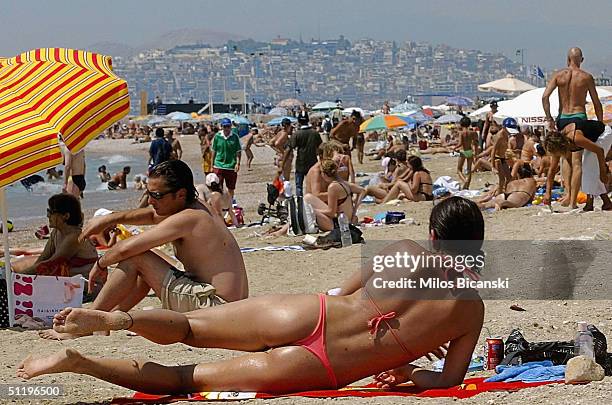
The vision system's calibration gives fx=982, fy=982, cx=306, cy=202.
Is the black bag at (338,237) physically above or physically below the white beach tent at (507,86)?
above

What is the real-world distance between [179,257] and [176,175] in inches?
16.7

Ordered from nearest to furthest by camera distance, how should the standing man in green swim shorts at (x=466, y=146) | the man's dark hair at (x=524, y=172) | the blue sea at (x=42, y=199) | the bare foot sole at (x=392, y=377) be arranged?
the bare foot sole at (x=392, y=377) < the man's dark hair at (x=524, y=172) < the standing man in green swim shorts at (x=466, y=146) < the blue sea at (x=42, y=199)

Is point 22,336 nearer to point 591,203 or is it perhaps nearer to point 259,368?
point 259,368

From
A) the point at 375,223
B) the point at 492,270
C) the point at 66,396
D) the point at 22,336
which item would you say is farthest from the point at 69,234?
the point at 375,223

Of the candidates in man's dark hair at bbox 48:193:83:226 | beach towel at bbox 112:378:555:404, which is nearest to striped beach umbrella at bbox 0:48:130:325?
man's dark hair at bbox 48:193:83:226

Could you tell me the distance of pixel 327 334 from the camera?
3900 mm

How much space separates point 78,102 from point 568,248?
11.3 feet

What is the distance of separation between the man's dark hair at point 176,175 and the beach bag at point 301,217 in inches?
191

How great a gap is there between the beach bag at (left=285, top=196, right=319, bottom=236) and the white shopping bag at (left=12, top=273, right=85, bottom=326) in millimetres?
3876

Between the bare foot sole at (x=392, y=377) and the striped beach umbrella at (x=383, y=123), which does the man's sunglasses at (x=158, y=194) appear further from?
the striped beach umbrella at (x=383, y=123)

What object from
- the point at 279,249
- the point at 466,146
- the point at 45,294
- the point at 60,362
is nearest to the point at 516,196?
the point at 279,249

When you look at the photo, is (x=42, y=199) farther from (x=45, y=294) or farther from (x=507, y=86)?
(x=45, y=294)

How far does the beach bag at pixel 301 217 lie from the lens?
994cm

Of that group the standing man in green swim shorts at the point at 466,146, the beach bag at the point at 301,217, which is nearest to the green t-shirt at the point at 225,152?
the beach bag at the point at 301,217
